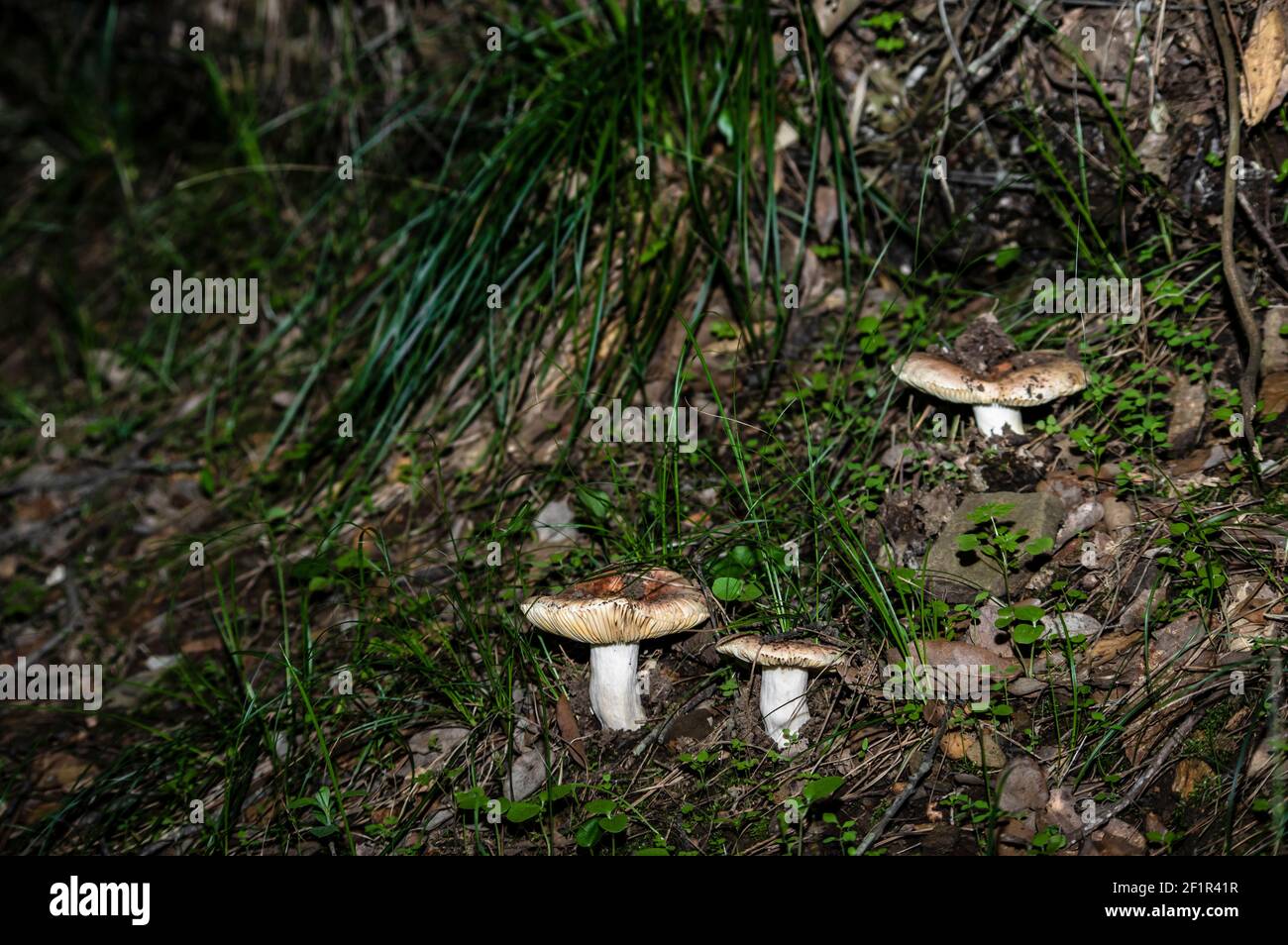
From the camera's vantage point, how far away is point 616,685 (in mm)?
2662

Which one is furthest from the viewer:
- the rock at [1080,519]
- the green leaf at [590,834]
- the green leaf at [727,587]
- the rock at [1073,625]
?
the rock at [1080,519]

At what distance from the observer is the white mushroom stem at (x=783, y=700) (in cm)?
254

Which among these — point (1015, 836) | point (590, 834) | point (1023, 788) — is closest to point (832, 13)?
point (1023, 788)

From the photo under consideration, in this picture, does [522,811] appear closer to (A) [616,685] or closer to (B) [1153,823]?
(A) [616,685]

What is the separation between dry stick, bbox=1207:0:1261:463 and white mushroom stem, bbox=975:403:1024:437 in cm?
62

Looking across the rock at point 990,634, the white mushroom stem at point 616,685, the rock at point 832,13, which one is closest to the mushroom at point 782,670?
the white mushroom stem at point 616,685

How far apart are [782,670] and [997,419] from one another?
1167mm

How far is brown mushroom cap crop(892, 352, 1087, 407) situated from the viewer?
2932 mm

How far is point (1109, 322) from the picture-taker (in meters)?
3.23

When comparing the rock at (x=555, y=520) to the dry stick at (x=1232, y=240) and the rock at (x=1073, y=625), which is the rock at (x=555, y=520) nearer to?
the rock at (x=1073, y=625)

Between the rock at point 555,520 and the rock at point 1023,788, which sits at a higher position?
the rock at point 555,520

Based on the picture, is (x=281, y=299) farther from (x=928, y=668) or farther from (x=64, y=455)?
(x=928, y=668)

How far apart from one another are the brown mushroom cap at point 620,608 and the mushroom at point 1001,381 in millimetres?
1018
